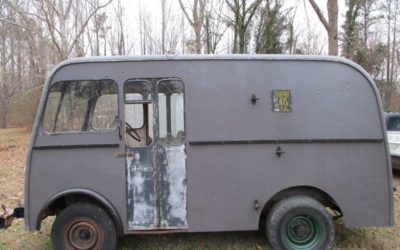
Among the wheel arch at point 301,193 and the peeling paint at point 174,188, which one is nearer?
the peeling paint at point 174,188

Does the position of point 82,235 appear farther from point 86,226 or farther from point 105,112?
point 105,112

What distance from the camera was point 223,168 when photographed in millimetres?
4555

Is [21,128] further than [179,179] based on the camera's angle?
Yes

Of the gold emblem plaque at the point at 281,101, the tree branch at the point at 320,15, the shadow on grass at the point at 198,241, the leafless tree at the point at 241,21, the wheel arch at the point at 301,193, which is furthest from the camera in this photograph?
the leafless tree at the point at 241,21

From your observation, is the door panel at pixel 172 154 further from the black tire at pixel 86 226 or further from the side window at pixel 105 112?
the black tire at pixel 86 226

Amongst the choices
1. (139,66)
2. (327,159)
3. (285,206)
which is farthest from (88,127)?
(327,159)

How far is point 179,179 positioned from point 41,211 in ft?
5.73

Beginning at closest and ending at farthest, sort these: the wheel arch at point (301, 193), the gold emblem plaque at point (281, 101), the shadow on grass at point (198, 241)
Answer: the gold emblem plaque at point (281, 101) < the wheel arch at point (301, 193) < the shadow on grass at point (198, 241)

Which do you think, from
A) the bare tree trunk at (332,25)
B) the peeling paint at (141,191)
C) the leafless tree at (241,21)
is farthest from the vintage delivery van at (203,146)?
the leafless tree at (241,21)

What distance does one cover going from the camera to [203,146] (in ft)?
14.9

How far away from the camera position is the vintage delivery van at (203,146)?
4500 mm

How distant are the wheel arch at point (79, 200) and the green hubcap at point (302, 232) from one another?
2155 mm

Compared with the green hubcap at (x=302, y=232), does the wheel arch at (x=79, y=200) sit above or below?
above

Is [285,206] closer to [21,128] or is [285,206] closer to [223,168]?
[223,168]
